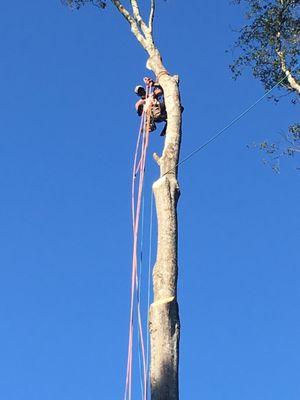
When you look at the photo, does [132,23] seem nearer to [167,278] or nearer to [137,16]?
[137,16]

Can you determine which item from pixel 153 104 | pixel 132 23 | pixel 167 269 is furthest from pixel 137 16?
pixel 167 269

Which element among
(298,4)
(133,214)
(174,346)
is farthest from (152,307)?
(298,4)

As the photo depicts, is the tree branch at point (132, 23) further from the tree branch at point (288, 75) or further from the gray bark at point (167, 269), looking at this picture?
the tree branch at point (288, 75)

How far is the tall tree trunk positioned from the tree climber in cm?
36

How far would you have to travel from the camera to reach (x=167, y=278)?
575cm

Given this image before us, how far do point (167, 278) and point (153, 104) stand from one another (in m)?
2.14

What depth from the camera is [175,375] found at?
5.25 meters

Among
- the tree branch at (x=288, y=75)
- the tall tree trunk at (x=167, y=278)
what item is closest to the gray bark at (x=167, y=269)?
the tall tree trunk at (x=167, y=278)

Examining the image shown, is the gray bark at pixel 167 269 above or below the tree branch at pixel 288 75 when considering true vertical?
below

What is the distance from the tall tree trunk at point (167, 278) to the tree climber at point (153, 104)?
1.18ft

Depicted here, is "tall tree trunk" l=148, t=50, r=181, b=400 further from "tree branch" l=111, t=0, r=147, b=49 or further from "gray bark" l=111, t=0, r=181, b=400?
"tree branch" l=111, t=0, r=147, b=49

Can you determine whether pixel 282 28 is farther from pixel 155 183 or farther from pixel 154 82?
pixel 155 183

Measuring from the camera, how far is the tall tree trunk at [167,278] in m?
5.26

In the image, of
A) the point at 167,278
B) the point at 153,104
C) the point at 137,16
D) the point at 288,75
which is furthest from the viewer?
the point at 288,75
